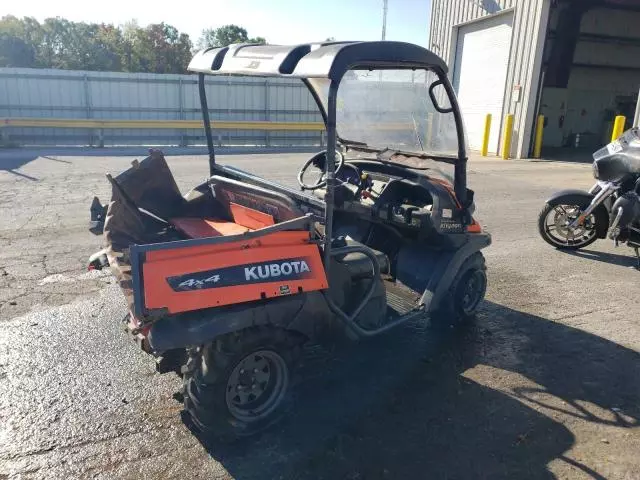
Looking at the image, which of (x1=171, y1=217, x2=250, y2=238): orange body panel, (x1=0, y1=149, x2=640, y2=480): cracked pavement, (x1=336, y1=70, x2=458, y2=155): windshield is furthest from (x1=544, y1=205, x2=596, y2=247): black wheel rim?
(x1=171, y1=217, x2=250, y2=238): orange body panel

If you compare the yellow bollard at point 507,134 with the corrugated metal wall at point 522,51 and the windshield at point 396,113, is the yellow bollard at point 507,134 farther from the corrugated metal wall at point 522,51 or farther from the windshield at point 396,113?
the windshield at point 396,113

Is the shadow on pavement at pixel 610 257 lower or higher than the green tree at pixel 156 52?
lower

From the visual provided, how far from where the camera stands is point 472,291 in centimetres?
463

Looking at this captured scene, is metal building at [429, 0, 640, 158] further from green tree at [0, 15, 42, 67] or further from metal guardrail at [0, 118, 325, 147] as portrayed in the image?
green tree at [0, 15, 42, 67]

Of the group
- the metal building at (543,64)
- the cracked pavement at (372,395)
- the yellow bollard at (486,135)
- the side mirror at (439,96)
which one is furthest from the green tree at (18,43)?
the side mirror at (439,96)

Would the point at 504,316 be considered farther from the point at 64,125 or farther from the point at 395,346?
the point at 64,125

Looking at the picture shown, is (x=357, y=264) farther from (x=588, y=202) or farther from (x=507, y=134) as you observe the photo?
(x=507, y=134)

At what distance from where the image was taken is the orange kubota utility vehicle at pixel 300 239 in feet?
9.23

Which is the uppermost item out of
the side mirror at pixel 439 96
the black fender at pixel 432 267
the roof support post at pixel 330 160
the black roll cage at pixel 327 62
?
the black roll cage at pixel 327 62

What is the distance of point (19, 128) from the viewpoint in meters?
16.1

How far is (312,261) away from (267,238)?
12.8 inches

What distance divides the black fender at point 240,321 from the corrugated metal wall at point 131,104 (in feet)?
46.2

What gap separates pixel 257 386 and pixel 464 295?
216 centimetres

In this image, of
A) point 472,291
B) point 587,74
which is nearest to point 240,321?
point 472,291
